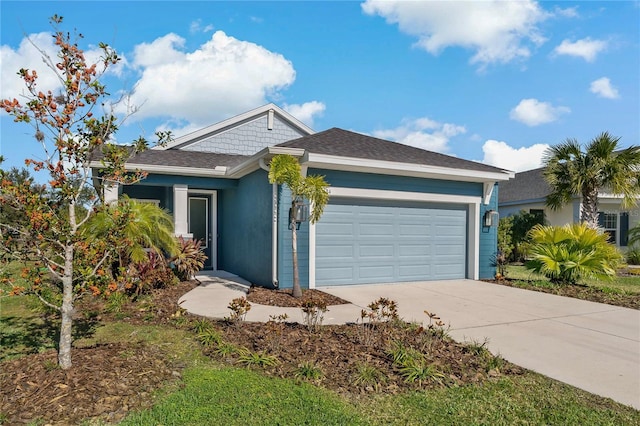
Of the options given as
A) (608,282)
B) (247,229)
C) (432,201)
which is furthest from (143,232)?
(608,282)

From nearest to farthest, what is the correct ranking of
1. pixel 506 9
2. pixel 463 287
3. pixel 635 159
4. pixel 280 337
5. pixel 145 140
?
pixel 145 140, pixel 280 337, pixel 506 9, pixel 463 287, pixel 635 159

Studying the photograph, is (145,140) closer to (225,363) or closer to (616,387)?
(225,363)

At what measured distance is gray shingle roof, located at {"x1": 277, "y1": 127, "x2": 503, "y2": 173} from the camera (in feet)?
30.5

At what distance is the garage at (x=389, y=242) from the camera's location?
362 inches

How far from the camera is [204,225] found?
12430mm

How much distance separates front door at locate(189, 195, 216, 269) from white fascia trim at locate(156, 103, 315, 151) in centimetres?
321

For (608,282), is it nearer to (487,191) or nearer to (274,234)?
(487,191)

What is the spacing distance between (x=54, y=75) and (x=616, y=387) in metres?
6.33

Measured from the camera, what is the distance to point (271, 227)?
8.65 meters

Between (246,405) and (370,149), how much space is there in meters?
8.03

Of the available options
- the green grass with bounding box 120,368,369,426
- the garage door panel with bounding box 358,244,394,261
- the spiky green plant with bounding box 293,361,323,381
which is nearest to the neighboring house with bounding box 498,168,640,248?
the garage door panel with bounding box 358,244,394,261

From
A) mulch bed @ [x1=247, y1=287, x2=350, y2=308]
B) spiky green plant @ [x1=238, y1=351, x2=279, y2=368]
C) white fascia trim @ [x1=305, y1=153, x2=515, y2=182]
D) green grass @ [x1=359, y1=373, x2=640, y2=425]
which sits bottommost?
mulch bed @ [x1=247, y1=287, x2=350, y2=308]

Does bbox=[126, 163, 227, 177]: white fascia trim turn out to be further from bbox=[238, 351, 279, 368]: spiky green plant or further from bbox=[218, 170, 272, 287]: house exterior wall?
bbox=[238, 351, 279, 368]: spiky green plant

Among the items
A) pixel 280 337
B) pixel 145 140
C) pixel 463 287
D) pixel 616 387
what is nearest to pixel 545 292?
pixel 463 287
